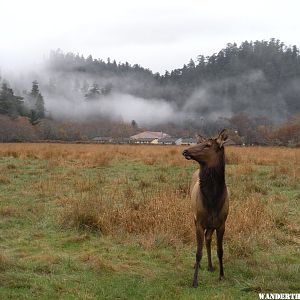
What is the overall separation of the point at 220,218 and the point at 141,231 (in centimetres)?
225

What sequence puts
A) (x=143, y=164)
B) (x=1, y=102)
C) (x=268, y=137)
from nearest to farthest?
(x=143, y=164), (x=1, y=102), (x=268, y=137)

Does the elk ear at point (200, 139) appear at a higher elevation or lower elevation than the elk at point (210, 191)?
higher

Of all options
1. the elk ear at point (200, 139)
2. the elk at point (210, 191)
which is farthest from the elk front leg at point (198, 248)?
the elk ear at point (200, 139)

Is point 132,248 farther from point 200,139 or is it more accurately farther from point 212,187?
point 200,139

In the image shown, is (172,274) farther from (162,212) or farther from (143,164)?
(143,164)

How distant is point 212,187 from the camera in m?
6.34

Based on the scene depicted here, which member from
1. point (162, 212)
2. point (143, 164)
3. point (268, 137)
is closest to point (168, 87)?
point (268, 137)

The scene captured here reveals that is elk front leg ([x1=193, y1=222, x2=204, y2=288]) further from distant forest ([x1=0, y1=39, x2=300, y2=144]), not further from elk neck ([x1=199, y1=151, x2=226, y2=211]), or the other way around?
distant forest ([x1=0, y1=39, x2=300, y2=144])

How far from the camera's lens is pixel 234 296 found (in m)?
5.65

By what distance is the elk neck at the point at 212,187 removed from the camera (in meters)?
6.30

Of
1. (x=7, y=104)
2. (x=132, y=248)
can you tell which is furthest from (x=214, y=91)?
(x=132, y=248)

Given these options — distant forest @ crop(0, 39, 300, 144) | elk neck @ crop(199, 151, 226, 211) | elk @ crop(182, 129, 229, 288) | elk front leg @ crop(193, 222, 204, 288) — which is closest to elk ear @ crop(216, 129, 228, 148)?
elk @ crop(182, 129, 229, 288)

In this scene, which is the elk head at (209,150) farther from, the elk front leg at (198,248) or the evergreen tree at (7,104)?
the evergreen tree at (7,104)

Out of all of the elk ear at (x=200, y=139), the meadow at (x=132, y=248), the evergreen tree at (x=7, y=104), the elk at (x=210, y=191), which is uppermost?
the evergreen tree at (x=7, y=104)
